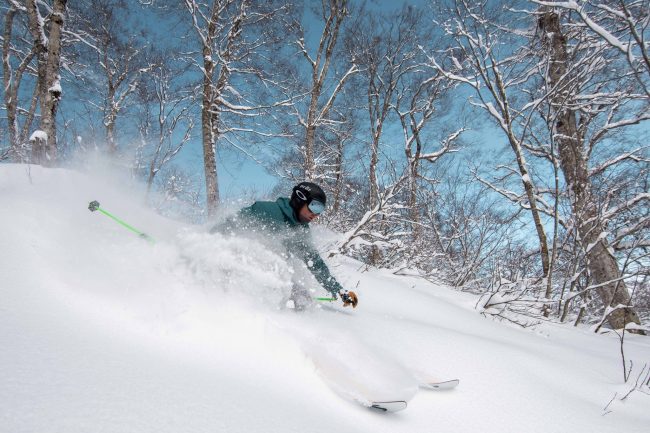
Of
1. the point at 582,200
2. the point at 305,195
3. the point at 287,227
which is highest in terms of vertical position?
the point at 305,195

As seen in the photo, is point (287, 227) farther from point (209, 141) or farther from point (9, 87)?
point (9, 87)

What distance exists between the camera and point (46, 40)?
6586mm

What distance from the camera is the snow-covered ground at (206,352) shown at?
1082 mm

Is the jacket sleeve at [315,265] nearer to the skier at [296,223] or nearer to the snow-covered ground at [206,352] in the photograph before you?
the skier at [296,223]

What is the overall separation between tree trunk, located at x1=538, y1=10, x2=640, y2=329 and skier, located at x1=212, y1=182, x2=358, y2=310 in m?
3.74

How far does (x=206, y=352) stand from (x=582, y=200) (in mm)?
5800

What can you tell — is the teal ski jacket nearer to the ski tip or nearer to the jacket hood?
the jacket hood

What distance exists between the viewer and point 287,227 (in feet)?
9.74

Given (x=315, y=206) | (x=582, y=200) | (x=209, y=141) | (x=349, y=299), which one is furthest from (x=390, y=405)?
(x=209, y=141)

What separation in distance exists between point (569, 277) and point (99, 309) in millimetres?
5885

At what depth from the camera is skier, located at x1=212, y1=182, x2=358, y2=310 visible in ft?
9.37

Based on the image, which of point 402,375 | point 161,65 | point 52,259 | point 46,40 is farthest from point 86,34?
point 402,375

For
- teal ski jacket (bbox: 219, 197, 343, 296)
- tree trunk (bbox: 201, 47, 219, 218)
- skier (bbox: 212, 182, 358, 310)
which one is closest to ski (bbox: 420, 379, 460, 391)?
skier (bbox: 212, 182, 358, 310)

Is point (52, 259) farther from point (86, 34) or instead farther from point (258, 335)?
point (86, 34)
